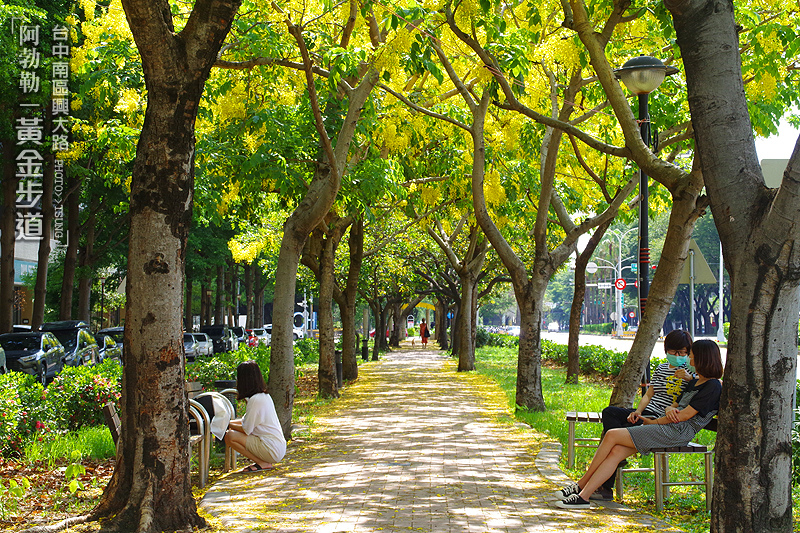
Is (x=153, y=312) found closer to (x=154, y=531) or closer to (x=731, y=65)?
(x=154, y=531)

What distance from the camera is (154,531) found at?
220 inches

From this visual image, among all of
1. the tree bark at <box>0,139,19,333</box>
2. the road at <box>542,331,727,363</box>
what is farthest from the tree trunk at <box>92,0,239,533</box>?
the road at <box>542,331,727,363</box>

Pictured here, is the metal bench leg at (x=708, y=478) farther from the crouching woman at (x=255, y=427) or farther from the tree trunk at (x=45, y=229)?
the tree trunk at (x=45, y=229)

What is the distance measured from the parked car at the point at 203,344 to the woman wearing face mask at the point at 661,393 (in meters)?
28.6

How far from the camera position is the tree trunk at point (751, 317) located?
15.3 ft

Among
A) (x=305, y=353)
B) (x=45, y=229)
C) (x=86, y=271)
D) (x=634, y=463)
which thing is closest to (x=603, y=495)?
(x=634, y=463)

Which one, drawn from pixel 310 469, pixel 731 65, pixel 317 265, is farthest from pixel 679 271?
pixel 317 265

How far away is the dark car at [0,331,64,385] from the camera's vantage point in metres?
17.0

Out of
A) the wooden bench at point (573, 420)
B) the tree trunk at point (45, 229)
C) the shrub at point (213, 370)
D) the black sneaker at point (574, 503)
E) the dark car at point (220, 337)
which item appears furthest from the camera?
the dark car at point (220, 337)

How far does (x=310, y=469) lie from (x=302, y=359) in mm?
19235

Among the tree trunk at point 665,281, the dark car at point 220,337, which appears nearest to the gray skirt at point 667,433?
the tree trunk at point 665,281

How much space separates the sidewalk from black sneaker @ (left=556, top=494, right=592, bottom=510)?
83mm

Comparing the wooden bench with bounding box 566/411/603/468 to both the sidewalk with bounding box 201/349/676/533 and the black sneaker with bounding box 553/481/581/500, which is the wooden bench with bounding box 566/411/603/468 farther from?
the black sneaker with bounding box 553/481/581/500

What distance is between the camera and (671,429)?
6430 millimetres
